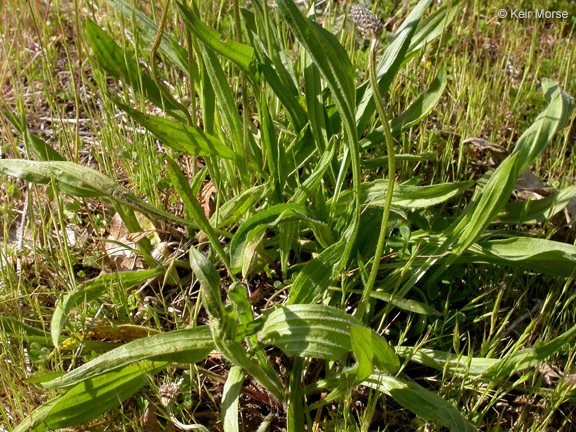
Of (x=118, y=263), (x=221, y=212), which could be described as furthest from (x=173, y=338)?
(x=118, y=263)

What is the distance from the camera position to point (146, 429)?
4.26 ft

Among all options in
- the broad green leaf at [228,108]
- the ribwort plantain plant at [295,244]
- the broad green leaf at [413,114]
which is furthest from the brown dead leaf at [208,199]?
the broad green leaf at [413,114]

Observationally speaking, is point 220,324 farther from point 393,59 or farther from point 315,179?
point 393,59

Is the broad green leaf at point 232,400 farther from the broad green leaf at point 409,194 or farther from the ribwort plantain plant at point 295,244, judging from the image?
the broad green leaf at point 409,194

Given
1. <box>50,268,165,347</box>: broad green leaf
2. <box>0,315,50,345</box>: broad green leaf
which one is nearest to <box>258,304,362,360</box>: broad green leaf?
<box>50,268,165,347</box>: broad green leaf

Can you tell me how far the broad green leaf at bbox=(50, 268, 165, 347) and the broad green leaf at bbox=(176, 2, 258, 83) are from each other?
0.60 metres

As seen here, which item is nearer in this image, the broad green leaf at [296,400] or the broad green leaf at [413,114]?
the broad green leaf at [296,400]

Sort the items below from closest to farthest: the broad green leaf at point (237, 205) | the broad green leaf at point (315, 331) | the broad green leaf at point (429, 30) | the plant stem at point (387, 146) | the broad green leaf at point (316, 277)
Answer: the plant stem at point (387, 146), the broad green leaf at point (315, 331), the broad green leaf at point (316, 277), the broad green leaf at point (237, 205), the broad green leaf at point (429, 30)

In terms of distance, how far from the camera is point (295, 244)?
5.30ft

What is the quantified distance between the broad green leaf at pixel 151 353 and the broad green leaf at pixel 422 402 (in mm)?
387

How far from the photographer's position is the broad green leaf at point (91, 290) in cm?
131

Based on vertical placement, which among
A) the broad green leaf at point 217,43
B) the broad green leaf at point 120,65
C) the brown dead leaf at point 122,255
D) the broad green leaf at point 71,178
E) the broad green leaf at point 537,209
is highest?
the broad green leaf at point 217,43

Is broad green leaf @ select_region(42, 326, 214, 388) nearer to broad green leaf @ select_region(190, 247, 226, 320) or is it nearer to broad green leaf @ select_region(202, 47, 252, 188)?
broad green leaf @ select_region(190, 247, 226, 320)

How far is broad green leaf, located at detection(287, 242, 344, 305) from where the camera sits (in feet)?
4.39
